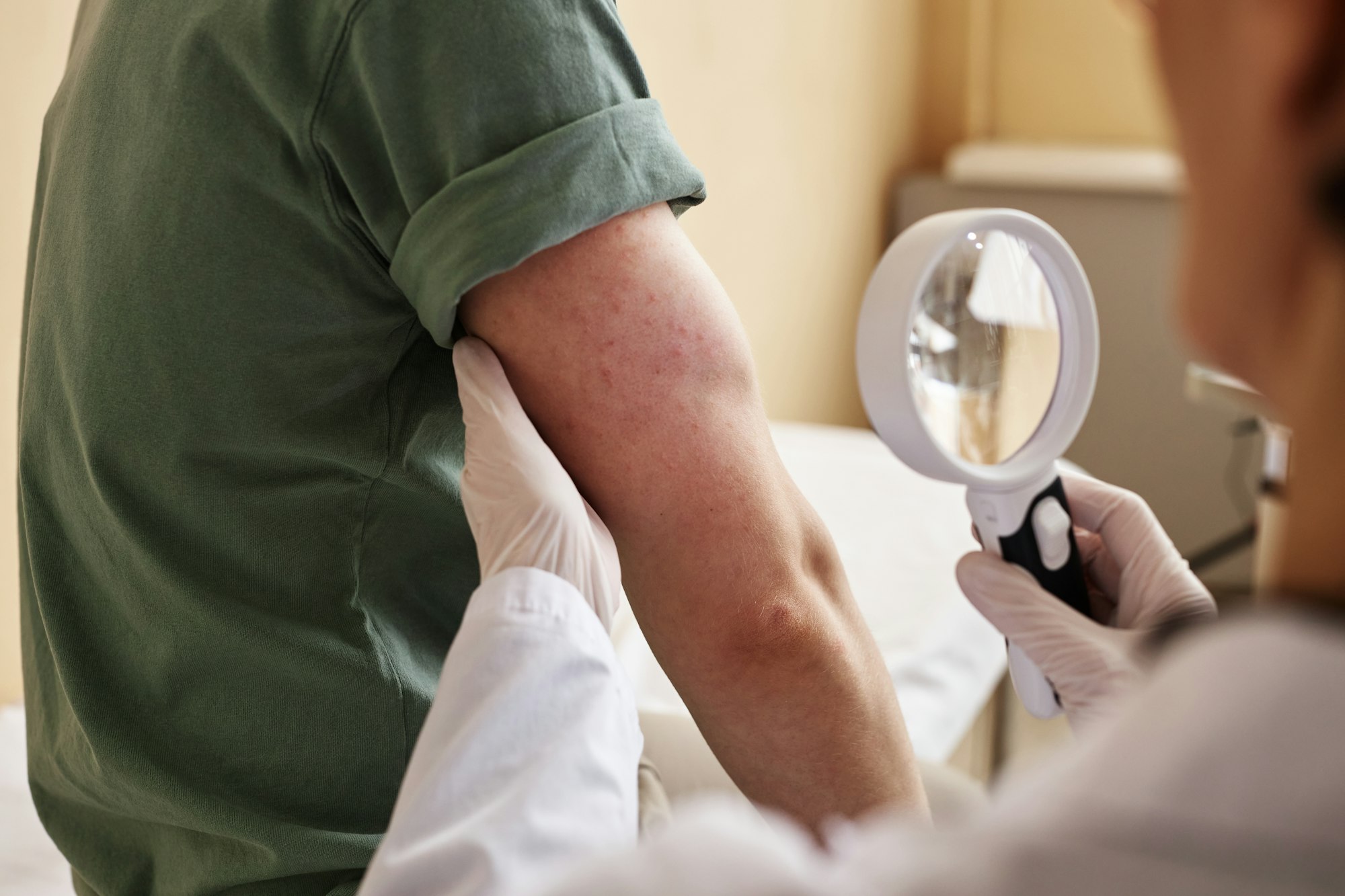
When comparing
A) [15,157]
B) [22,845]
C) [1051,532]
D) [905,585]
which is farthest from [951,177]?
[22,845]

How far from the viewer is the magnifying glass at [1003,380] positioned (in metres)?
0.76

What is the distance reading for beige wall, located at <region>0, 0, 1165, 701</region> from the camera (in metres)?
2.54

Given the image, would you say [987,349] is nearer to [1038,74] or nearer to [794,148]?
[794,148]

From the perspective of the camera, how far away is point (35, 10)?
1341 millimetres

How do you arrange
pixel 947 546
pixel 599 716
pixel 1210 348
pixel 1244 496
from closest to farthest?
pixel 1210 348, pixel 599 716, pixel 947 546, pixel 1244 496

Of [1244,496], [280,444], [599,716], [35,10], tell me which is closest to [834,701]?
[599,716]

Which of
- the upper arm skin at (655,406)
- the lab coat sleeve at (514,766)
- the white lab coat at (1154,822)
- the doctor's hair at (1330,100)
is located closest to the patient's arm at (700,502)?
the upper arm skin at (655,406)

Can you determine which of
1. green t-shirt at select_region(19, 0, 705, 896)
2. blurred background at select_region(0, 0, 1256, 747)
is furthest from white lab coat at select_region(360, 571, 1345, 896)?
blurred background at select_region(0, 0, 1256, 747)

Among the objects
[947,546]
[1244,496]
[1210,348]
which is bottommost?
[1244,496]

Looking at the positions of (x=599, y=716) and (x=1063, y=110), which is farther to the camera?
(x=1063, y=110)

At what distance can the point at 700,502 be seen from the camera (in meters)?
0.72

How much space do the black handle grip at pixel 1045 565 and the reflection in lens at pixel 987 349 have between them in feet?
0.14

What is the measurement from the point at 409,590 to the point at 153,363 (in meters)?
0.22

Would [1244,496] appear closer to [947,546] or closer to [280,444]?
[947,546]
